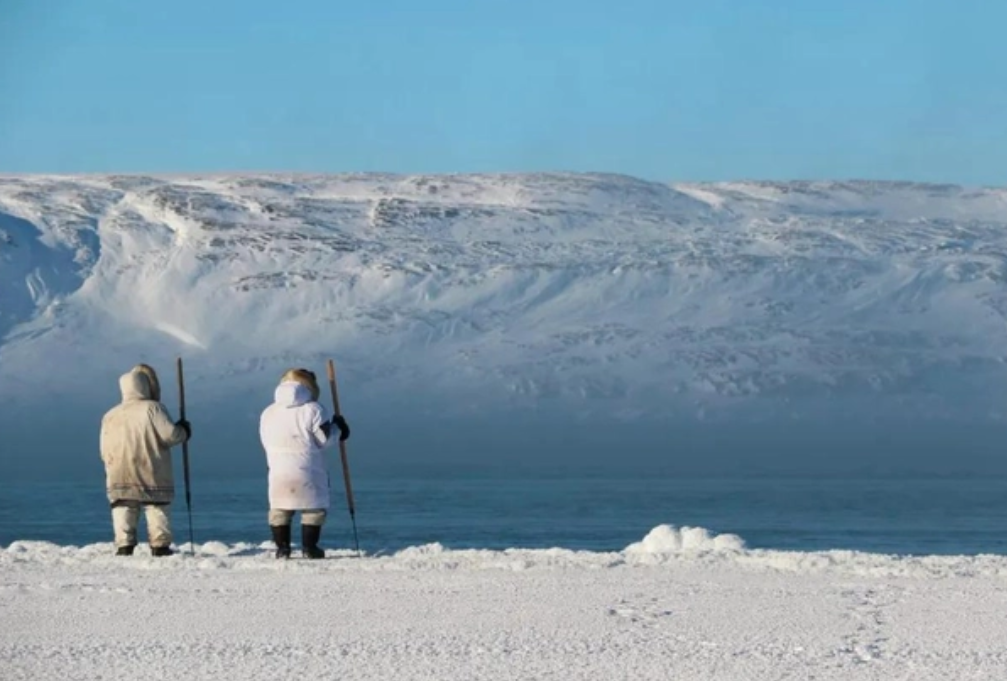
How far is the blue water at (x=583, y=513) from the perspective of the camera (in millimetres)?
22484

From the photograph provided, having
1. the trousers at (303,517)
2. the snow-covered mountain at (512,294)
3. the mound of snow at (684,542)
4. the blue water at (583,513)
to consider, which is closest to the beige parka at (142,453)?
the trousers at (303,517)

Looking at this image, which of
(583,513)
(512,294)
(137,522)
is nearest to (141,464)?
(137,522)

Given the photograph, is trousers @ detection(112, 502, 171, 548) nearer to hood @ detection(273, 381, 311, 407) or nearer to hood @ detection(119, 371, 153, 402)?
hood @ detection(119, 371, 153, 402)

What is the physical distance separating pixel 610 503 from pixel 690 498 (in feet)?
9.82

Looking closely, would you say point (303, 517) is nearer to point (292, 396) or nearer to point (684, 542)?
point (292, 396)

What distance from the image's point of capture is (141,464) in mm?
13273

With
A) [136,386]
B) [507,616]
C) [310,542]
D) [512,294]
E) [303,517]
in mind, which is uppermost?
[512,294]

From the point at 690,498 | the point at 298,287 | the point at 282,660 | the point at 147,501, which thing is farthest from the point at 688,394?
the point at 282,660

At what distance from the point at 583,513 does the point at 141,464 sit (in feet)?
53.0

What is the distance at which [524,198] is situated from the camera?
90.8 meters

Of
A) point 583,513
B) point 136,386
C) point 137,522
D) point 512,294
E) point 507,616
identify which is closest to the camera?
point 507,616

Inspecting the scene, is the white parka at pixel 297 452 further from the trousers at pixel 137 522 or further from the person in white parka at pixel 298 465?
the trousers at pixel 137 522

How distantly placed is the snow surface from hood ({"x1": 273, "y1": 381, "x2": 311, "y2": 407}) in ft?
2.97

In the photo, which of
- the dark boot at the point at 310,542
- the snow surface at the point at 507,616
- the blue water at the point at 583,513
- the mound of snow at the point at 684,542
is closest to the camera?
the snow surface at the point at 507,616
